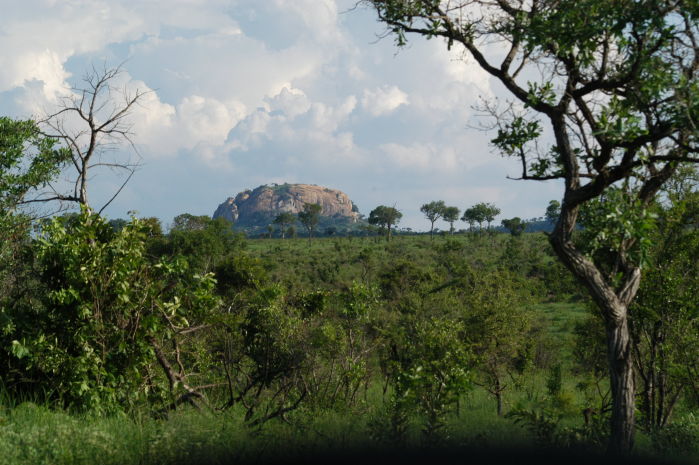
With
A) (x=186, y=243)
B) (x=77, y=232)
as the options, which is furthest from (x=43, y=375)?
(x=186, y=243)

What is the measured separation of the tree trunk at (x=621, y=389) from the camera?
6707 millimetres

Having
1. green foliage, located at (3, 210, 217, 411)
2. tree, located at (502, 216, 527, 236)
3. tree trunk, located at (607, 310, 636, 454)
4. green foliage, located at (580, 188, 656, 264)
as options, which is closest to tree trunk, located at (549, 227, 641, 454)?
tree trunk, located at (607, 310, 636, 454)

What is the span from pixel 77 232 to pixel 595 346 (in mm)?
10318

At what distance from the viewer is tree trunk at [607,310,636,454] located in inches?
264

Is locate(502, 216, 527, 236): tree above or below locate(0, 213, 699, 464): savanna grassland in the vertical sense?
above

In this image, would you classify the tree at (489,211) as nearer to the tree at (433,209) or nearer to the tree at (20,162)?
the tree at (433,209)

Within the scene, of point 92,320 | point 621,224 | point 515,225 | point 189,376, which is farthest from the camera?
point 515,225

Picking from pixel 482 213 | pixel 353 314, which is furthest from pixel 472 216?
pixel 353 314

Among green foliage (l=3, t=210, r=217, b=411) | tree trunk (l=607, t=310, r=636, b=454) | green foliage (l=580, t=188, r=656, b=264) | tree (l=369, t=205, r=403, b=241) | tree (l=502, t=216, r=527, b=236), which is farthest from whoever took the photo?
tree (l=369, t=205, r=403, b=241)

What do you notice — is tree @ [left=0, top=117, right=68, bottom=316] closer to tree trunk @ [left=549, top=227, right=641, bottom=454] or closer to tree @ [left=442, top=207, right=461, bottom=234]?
tree trunk @ [left=549, top=227, right=641, bottom=454]

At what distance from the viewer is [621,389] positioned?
6754 millimetres

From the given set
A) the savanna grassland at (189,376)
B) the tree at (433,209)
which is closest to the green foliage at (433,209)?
the tree at (433,209)

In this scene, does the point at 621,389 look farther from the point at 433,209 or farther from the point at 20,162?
the point at 433,209

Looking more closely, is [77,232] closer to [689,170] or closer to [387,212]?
[689,170]
